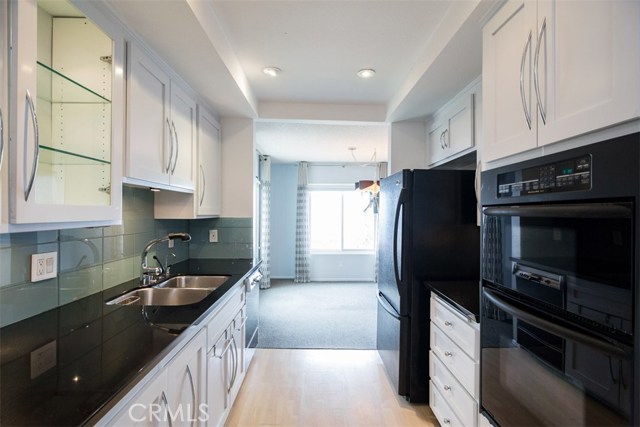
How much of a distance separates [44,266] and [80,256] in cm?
22

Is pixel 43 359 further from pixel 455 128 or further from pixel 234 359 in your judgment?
pixel 455 128

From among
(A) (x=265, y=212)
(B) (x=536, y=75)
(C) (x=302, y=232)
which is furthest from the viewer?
(C) (x=302, y=232)

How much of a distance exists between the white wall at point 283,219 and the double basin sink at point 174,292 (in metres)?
4.00

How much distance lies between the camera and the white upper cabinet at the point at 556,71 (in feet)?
2.44

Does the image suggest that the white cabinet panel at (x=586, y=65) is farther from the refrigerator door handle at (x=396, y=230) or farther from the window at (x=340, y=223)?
the window at (x=340, y=223)

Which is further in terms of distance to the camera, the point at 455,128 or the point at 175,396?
the point at 455,128

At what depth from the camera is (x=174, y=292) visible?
1979mm

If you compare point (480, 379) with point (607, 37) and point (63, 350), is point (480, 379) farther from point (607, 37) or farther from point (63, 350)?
point (63, 350)

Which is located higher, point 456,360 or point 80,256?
point 80,256

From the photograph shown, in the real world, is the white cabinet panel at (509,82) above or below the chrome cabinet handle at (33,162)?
above

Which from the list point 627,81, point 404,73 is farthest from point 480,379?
point 404,73

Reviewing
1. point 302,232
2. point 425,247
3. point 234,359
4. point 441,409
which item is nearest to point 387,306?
point 425,247

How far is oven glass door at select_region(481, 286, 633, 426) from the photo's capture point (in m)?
0.74

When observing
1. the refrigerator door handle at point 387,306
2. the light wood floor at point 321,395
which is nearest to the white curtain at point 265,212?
the light wood floor at point 321,395
